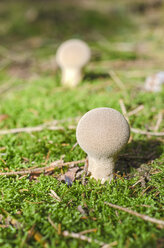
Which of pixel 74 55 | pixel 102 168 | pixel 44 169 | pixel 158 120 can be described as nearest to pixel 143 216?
pixel 102 168

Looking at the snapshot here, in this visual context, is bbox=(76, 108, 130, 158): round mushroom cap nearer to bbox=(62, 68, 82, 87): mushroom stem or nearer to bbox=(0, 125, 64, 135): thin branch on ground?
bbox=(0, 125, 64, 135): thin branch on ground

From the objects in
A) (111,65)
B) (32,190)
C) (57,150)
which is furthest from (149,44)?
(32,190)

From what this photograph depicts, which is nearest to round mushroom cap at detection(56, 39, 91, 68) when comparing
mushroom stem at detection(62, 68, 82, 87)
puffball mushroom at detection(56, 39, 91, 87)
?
puffball mushroom at detection(56, 39, 91, 87)

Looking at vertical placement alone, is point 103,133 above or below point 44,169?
above

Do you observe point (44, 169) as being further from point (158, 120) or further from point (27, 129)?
point (158, 120)

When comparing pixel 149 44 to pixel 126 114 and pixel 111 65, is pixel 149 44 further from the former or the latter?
pixel 126 114

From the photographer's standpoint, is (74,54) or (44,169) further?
(74,54)

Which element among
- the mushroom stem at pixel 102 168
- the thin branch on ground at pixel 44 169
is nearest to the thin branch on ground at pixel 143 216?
the mushroom stem at pixel 102 168

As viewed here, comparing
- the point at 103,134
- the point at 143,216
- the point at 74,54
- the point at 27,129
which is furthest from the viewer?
the point at 74,54
